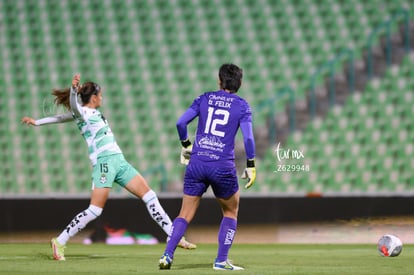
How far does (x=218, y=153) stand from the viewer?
7.64m

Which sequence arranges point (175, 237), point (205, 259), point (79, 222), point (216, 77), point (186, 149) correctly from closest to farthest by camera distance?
1. point (175, 237)
2. point (186, 149)
3. point (79, 222)
4. point (205, 259)
5. point (216, 77)

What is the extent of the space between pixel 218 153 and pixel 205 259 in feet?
7.12

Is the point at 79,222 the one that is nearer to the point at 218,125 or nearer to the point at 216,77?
the point at 218,125

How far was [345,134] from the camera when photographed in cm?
1487

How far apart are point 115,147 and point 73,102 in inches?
26.0

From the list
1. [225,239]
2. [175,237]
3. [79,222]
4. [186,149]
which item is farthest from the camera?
[79,222]

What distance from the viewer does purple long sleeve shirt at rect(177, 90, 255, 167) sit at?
25.1ft

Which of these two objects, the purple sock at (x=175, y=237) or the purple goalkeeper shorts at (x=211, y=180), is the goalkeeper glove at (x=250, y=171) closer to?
the purple goalkeeper shorts at (x=211, y=180)

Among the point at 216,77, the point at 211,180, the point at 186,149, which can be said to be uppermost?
the point at 216,77

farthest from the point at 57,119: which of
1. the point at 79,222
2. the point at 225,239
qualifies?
the point at 225,239

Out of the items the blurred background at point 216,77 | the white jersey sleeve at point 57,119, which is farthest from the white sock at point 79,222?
the blurred background at point 216,77

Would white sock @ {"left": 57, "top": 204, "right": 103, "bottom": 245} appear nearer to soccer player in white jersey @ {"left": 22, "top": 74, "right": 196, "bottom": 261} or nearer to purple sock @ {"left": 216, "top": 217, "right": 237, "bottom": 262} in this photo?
soccer player in white jersey @ {"left": 22, "top": 74, "right": 196, "bottom": 261}

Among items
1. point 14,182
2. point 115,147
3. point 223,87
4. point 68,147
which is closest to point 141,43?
point 68,147

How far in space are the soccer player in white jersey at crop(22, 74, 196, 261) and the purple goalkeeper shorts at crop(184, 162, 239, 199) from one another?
1624mm
